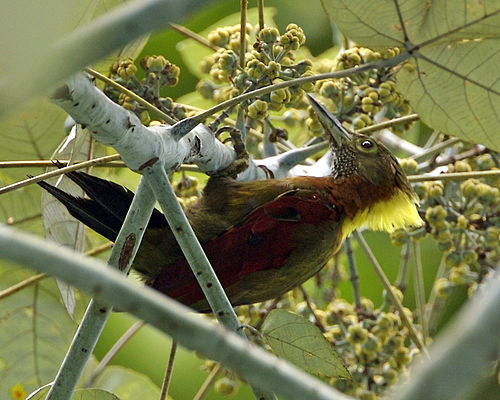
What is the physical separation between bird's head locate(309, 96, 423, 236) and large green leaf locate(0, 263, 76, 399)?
1.09 metres

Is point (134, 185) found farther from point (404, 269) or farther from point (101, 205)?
point (404, 269)

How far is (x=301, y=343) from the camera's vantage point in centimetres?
203

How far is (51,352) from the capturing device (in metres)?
2.63

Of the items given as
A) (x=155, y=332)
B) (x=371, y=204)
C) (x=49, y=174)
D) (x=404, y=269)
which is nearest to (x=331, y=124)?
(x=371, y=204)

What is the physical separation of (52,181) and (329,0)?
3.44 feet

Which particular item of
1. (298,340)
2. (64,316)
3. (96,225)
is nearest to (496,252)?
→ (298,340)

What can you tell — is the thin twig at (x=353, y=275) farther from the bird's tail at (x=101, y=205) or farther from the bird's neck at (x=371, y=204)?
the bird's tail at (x=101, y=205)

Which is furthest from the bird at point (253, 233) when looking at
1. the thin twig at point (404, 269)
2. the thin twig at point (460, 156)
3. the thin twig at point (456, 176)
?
the thin twig at point (404, 269)

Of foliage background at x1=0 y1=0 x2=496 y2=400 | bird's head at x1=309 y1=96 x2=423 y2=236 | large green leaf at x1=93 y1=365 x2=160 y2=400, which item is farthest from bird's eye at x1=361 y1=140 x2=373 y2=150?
large green leaf at x1=93 y1=365 x2=160 y2=400

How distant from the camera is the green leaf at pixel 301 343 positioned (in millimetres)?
2000

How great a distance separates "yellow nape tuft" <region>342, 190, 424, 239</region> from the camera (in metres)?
2.75

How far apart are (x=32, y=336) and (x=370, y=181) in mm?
1363

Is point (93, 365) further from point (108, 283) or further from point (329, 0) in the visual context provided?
point (108, 283)

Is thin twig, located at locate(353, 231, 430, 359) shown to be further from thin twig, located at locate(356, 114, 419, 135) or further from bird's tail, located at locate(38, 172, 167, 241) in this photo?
bird's tail, located at locate(38, 172, 167, 241)
